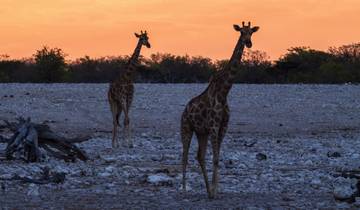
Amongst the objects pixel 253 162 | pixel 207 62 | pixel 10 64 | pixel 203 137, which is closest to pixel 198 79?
pixel 207 62

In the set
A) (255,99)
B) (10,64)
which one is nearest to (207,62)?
(10,64)

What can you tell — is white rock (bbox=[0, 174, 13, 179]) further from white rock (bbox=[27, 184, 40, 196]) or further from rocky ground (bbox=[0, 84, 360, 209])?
white rock (bbox=[27, 184, 40, 196])

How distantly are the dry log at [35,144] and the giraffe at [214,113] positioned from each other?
3420mm

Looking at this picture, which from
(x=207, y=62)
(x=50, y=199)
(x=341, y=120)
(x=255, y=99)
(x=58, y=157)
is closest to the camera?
(x=50, y=199)

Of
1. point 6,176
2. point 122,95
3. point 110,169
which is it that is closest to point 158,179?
point 110,169

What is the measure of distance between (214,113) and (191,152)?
19.0ft

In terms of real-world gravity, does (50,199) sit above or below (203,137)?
below

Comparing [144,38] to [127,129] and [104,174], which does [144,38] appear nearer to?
A: [127,129]

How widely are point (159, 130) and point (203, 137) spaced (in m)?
10.9

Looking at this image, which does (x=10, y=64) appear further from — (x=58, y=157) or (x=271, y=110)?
(x=58, y=157)

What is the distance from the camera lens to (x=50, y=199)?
10.5 m

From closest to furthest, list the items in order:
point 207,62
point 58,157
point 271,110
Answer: point 58,157
point 271,110
point 207,62

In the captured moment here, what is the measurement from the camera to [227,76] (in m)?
11.2

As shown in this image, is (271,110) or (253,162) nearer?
(253,162)
